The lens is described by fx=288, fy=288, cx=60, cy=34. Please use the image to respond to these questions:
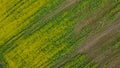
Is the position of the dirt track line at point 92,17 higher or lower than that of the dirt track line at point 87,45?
higher

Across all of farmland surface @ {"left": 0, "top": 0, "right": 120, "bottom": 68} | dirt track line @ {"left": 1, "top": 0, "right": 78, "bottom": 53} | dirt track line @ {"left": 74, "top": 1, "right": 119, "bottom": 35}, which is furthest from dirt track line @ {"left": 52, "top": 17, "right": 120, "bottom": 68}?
dirt track line @ {"left": 1, "top": 0, "right": 78, "bottom": 53}

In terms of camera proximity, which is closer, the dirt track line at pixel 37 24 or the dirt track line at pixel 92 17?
the dirt track line at pixel 92 17

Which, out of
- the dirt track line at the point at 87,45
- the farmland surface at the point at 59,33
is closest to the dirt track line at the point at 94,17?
the farmland surface at the point at 59,33

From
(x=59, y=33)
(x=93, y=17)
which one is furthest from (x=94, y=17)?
(x=59, y=33)

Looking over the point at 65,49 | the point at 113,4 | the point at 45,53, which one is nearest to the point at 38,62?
the point at 45,53

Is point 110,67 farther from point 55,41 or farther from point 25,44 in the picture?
point 25,44

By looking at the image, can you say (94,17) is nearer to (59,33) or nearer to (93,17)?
(93,17)

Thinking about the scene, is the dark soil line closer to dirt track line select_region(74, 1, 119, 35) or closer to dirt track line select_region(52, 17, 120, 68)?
dirt track line select_region(74, 1, 119, 35)

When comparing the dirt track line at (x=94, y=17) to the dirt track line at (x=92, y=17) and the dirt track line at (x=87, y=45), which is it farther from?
the dirt track line at (x=87, y=45)
